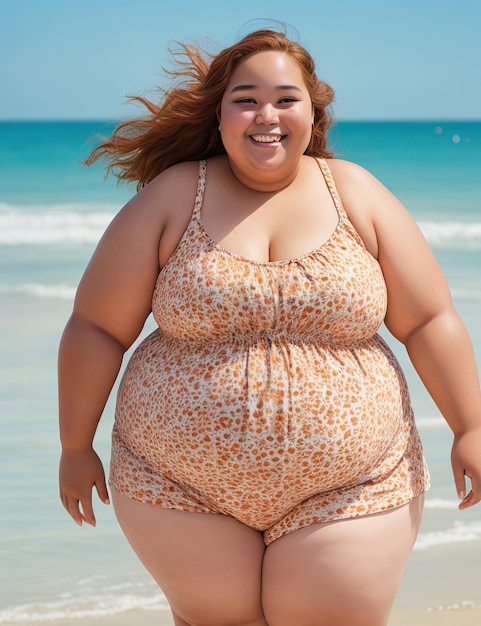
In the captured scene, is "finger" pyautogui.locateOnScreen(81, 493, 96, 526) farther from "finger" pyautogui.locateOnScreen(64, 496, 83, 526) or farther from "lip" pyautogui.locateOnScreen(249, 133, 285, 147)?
"lip" pyautogui.locateOnScreen(249, 133, 285, 147)

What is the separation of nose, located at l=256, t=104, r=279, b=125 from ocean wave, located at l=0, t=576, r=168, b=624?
6.90 feet

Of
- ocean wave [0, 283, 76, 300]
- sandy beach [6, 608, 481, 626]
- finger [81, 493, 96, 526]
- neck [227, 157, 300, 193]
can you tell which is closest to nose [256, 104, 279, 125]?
neck [227, 157, 300, 193]

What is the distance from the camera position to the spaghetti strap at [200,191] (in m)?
2.89

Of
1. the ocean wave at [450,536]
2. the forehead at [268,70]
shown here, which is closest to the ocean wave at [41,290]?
the ocean wave at [450,536]

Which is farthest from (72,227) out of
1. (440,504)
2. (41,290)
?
(440,504)

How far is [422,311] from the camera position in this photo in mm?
2955

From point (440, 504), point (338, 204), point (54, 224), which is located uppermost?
point (338, 204)

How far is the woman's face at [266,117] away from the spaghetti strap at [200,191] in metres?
0.09

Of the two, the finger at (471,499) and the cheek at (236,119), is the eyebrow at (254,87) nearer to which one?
the cheek at (236,119)

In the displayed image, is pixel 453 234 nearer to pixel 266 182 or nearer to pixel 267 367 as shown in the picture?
pixel 266 182

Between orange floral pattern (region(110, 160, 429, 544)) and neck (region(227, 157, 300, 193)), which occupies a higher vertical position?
neck (region(227, 157, 300, 193))

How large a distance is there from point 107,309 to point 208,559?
2.21 feet

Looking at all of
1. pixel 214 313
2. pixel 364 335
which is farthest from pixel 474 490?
pixel 214 313

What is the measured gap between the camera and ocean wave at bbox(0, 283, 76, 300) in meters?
9.97
